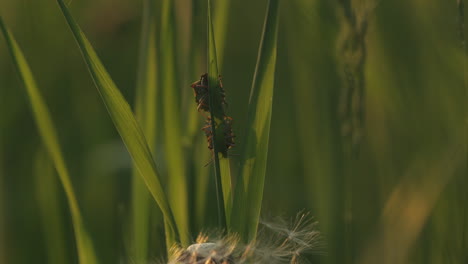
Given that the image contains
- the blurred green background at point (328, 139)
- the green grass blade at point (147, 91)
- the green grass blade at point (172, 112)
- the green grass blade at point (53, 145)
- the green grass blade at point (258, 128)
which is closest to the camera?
the green grass blade at point (258, 128)

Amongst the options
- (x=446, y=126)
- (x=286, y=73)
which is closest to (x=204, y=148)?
(x=446, y=126)

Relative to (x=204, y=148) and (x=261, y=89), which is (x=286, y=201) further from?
(x=261, y=89)

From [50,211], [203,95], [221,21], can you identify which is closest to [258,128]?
[203,95]

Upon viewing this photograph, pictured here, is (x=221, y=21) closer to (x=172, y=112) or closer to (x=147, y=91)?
(x=147, y=91)

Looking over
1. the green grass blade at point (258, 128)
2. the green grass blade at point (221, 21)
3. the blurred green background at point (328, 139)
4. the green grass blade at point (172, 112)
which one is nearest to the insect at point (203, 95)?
the green grass blade at point (258, 128)

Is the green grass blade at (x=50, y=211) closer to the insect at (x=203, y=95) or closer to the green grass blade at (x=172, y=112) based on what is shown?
the green grass blade at (x=172, y=112)

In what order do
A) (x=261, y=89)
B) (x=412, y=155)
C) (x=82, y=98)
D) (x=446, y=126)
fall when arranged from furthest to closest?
(x=82, y=98)
(x=412, y=155)
(x=446, y=126)
(x=261, y=89)

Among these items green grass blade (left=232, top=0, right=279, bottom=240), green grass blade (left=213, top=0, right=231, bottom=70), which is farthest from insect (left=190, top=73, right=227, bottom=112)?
green grass blade (left=213, top=0, right=231, bottom=70)
